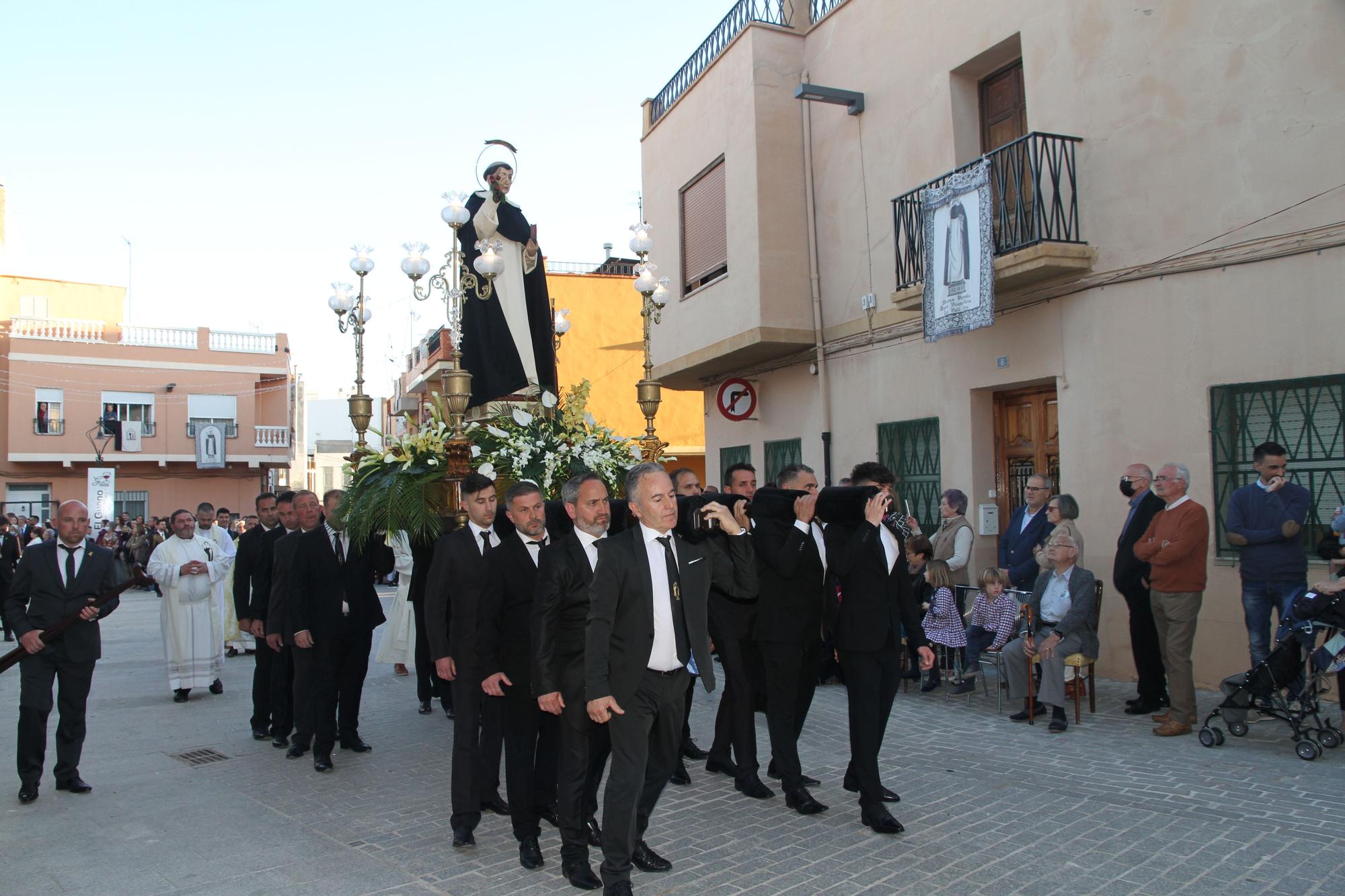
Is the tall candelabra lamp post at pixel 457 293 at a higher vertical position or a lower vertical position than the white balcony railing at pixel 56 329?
lower

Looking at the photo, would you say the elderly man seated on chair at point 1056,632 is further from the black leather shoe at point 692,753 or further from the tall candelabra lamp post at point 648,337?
the tall candelabra lamp post at point 648,337

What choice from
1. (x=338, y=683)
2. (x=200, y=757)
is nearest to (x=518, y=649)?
(x=338, y=683)

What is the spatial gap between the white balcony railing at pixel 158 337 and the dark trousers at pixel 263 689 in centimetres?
3496

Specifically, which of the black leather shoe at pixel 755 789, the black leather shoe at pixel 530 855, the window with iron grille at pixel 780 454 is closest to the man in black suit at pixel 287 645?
the black leather shoe at pixel 530 855

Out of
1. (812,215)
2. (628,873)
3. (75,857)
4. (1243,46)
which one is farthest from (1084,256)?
(75,857)

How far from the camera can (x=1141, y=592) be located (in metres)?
7.99

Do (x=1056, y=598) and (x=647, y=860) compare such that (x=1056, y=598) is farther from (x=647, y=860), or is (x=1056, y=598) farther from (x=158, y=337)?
(x=158, y=337)

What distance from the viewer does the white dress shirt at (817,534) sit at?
5660 mm

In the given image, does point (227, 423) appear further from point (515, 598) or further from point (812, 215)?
point (515, 598)

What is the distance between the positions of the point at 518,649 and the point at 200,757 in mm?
3407

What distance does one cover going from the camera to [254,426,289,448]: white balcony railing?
1572 inches

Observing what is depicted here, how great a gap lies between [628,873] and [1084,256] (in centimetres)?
729

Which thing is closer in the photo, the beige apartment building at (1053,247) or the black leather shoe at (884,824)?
the black leather shoe at (884,824)

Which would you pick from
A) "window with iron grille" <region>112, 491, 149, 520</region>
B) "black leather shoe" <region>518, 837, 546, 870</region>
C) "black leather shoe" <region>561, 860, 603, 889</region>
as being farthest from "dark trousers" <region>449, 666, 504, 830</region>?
"window with iron grille" <region>112, 491, 149, 520</region>
